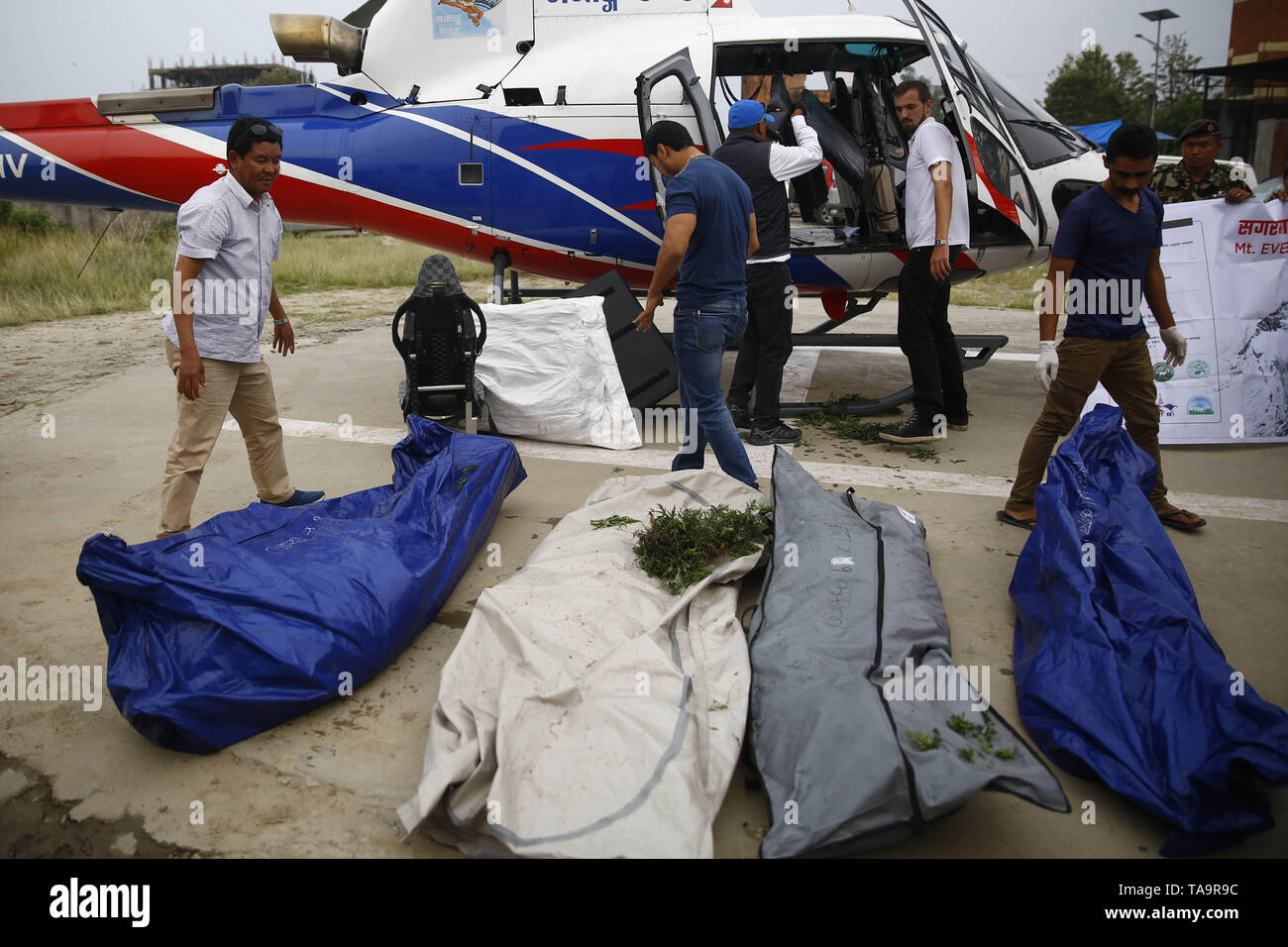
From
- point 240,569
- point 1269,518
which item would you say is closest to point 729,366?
point 1269,518

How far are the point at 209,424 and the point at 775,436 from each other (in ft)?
10.7

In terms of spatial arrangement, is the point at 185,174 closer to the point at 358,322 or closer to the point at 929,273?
the point at 358,322

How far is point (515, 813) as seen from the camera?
207 centimetres

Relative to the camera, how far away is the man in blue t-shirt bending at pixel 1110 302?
383 centimetres

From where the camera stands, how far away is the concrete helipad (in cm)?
228

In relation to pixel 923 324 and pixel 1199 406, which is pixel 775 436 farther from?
pixel 1199 406

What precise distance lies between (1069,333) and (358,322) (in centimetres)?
806

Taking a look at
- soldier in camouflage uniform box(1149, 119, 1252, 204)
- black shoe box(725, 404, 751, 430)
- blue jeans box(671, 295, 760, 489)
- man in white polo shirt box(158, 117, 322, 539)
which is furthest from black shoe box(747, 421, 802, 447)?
man in white polo shirt box(158, 117, 322, 539)

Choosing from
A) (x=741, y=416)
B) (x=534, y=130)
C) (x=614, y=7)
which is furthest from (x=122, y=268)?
(x=741, y=416)

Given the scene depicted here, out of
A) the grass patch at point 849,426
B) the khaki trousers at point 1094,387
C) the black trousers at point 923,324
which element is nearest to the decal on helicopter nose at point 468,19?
the black trousers at point 923,324

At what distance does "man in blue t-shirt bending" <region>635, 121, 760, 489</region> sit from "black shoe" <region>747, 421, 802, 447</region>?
1141mm

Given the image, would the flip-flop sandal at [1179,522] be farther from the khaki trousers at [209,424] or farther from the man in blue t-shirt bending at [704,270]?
the khaki trousers at [209,424]
